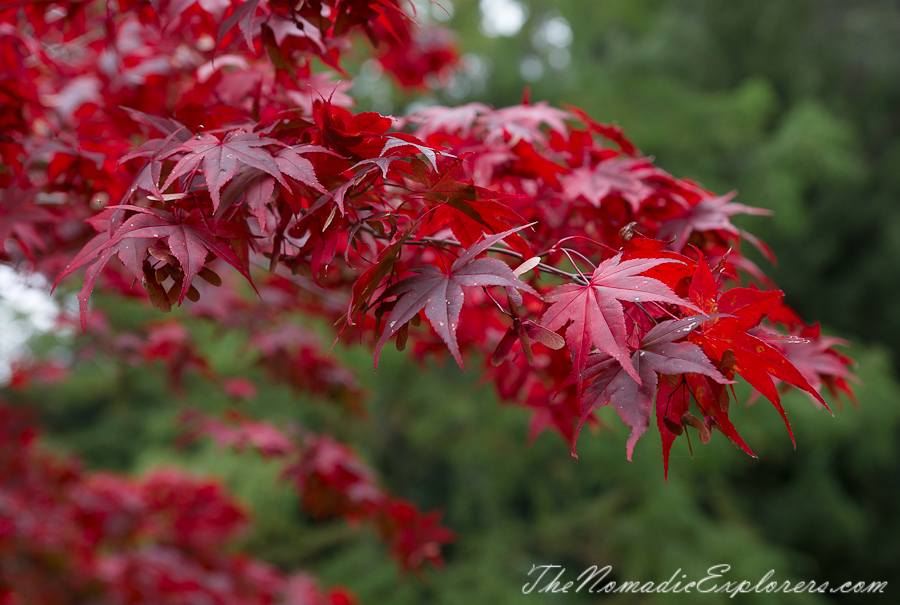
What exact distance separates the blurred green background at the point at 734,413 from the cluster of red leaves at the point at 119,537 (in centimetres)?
165

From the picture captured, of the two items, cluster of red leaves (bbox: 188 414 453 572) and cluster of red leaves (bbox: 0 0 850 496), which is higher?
cluster of red leaves (bbox: 0 0 850 496)

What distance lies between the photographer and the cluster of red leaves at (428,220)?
1.97 feet

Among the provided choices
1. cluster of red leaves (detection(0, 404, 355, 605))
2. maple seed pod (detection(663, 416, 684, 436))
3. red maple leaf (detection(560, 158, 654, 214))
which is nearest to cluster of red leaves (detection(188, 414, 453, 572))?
cluster of red leaves (detection(0, 404, 355, 605))

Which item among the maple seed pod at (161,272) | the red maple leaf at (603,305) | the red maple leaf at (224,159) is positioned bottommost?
the red maple leaf at (603,305)

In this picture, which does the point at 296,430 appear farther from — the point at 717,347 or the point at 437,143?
the point at 717,347

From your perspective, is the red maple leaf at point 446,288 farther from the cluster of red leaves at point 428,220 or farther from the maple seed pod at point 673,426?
the maple seed pod at point 673,426

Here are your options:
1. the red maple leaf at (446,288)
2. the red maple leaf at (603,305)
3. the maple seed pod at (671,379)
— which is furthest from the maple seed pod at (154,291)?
the maple seed pod at (671,379)

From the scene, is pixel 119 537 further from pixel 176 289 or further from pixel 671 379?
pixel 671 379

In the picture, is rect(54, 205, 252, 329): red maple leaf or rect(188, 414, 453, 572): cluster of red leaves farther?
rect(188, 414, 453, 572): cluster of red leaves

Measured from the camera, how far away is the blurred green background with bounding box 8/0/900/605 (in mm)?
3926

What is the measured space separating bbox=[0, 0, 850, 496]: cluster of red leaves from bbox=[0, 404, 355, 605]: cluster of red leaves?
79.2 inches

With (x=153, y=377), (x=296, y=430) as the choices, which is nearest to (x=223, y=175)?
(x=296, y=430)

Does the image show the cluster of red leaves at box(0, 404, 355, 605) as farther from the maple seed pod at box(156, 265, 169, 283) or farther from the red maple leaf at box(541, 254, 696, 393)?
the red maple leaf at box(541, 254, 696, 393)

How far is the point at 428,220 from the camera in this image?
2.39ft
